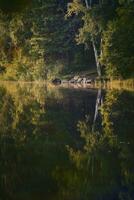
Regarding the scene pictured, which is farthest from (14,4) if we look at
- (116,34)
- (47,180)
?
(116,34)

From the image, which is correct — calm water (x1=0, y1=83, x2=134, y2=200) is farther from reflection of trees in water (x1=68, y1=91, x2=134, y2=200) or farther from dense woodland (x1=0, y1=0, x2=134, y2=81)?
dense woodland (x1=0, y1=0, x2=134, y2=81)

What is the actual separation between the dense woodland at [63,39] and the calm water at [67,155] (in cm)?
2382

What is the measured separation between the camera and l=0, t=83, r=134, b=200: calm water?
8.79 m

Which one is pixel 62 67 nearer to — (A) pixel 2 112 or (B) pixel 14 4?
(A) pixel 2 112

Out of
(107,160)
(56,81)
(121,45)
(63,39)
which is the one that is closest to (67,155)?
(107,160)

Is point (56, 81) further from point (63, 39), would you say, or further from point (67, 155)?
point (67, 155)

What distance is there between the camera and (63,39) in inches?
2393

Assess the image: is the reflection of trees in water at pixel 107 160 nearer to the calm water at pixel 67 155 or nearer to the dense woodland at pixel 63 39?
the calm water at pixel 67 155

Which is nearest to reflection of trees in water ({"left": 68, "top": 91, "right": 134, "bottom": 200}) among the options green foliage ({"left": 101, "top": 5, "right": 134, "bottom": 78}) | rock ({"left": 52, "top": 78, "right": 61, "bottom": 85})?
green foliage ({"left": 101, "top": 5, "right": 134, "bottom": 78})

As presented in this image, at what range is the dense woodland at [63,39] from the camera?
4631cm

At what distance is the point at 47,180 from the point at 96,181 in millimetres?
818

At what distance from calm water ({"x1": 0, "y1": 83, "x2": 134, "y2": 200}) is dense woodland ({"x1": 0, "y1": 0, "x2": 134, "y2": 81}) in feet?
78.1

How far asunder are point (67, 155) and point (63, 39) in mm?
49027

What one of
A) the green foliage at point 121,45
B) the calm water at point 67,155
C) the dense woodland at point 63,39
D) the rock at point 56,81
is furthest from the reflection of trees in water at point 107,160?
the rock at point 56,81
